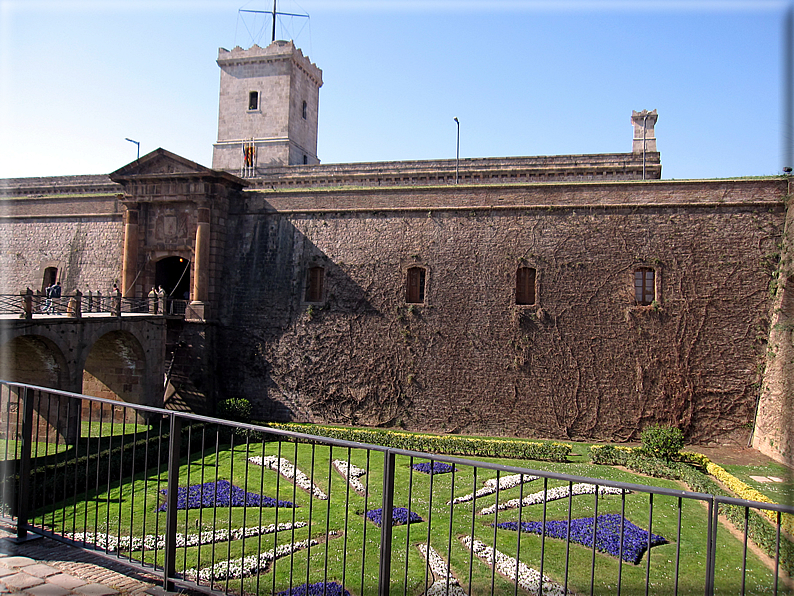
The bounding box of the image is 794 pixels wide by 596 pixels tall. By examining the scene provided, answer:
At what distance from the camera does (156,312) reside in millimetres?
19359

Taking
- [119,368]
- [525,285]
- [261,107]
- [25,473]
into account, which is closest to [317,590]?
[25,473]

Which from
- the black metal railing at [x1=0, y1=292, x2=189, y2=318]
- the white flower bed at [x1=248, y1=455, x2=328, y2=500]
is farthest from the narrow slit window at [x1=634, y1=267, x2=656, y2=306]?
the black metal railing at [x1=0, y1=292, x2=189, y2=318]

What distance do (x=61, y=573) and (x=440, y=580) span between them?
4.61m

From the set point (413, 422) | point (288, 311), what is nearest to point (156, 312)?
point (288, 311)

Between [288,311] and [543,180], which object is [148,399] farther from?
[543,180]

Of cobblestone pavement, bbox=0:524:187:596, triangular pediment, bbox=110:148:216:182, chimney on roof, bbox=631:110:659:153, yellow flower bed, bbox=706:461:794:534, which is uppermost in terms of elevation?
chimney on roof, bbox=631:110:659:153

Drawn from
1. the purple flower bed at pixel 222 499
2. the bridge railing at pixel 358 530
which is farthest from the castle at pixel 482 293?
the purple flower bed at pixel 222 499

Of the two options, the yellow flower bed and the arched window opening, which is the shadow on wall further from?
the arched window opening

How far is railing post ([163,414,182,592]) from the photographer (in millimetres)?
5008

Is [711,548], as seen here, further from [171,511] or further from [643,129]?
A: [643,129]

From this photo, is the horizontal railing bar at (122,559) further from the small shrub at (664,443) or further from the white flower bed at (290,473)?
the small shrub at (664,443)

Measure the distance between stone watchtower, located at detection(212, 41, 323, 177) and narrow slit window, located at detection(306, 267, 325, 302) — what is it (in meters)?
11.6

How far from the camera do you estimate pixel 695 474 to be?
511 inches

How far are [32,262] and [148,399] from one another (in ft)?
36.0
